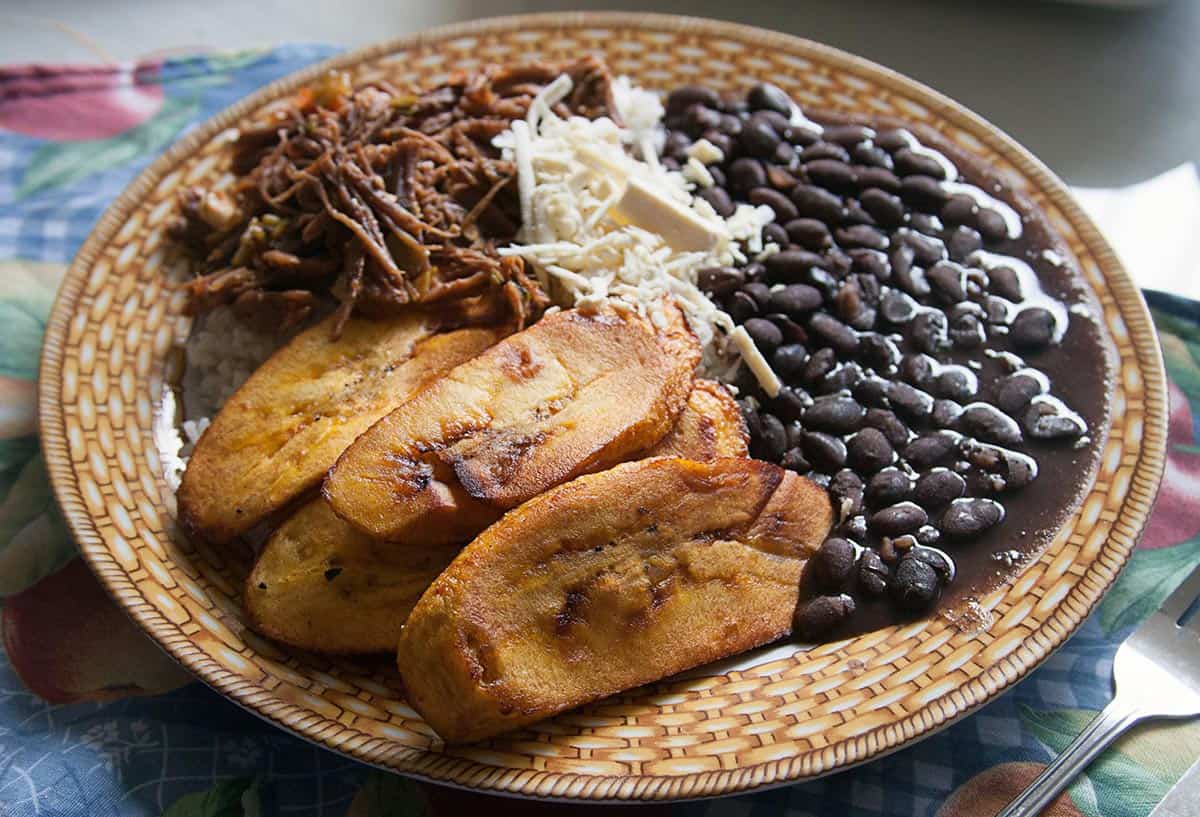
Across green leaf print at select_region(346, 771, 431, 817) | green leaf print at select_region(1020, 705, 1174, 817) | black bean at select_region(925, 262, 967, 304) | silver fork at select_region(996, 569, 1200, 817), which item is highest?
black bean at select_region(925, 262, 967, 304)

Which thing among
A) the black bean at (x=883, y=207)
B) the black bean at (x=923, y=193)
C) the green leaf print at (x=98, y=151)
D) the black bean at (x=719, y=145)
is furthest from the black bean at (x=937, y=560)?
the green leaf print at (x=98, y=151)

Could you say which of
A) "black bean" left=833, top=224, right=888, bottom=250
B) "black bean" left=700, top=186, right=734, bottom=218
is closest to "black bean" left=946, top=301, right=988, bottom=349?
"black bean" left=833, top=224, right=888, bottom=250

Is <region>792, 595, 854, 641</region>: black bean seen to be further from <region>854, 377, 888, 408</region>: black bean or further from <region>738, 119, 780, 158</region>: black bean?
<region>738, 119, 780, 158</region>: black bean

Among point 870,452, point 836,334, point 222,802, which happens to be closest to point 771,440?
point 870,452

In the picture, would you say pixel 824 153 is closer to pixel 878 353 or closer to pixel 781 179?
pixel 781 179

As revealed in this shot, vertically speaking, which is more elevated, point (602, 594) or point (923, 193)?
point (923, 193)

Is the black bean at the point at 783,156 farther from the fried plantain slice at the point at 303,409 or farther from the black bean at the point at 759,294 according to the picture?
the fried plantain slice at the point at 303,409
